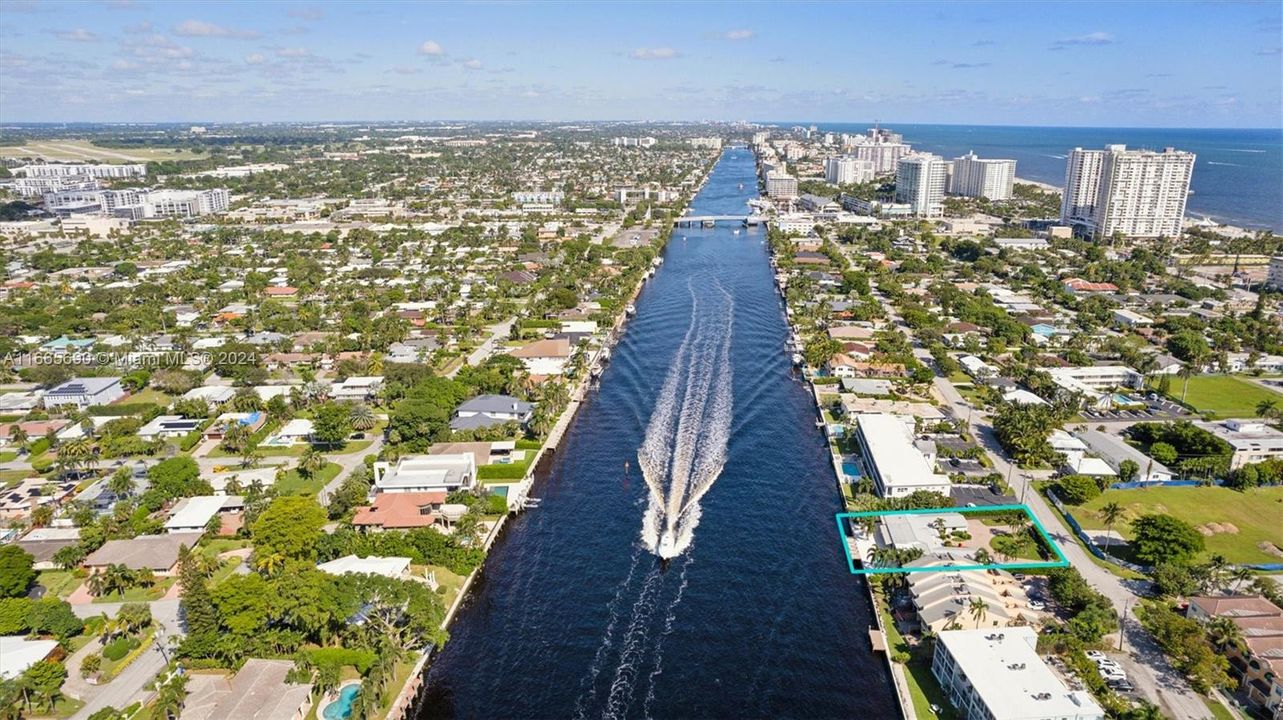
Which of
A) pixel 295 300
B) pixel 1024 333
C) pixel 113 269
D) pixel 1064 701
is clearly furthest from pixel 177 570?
pixel 113 269

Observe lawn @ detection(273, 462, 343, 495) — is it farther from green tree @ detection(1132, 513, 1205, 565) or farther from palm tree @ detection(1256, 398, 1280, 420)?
palm tree @ detection(1256, 398, 1280, 420)

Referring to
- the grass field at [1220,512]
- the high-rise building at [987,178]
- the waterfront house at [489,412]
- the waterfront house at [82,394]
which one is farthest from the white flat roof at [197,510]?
the high-rise building at [987,178]

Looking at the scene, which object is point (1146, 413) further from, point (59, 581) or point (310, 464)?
point (59, 581)

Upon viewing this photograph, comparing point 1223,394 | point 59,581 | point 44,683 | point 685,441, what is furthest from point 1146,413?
point 59,581

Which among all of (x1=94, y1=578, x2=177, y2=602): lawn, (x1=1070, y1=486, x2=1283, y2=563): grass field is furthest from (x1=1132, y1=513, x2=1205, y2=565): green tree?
(x1=94, y1=578, x2=177, y2=602): lawn

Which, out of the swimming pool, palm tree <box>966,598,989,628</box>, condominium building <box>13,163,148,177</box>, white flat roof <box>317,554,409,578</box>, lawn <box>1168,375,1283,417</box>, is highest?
condominium building <box>13,163,148,177</box>

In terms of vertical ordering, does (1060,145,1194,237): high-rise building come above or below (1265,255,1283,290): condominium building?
above
